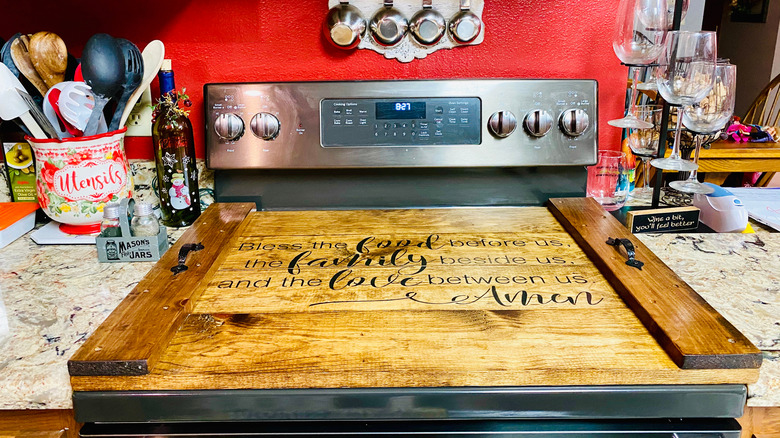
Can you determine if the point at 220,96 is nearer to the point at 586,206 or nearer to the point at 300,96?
the point at 300,96

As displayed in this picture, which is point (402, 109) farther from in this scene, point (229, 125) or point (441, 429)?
point (441, 429)

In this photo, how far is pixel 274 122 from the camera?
1149mm

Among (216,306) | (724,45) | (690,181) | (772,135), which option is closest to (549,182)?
(690,181)

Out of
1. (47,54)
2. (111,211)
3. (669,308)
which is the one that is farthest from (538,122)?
(47,54)

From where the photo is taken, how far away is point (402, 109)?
1.16 m

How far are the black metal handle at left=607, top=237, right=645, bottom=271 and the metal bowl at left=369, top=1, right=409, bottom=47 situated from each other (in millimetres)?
580

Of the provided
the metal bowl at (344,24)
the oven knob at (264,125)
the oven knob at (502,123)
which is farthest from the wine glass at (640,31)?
the oven knob at (264,125)

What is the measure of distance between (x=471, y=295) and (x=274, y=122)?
1.81 ft

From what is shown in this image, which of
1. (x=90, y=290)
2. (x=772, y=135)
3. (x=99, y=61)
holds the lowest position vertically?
(x=772, y=135)

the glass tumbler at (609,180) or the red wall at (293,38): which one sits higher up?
the red wall at (293,38)

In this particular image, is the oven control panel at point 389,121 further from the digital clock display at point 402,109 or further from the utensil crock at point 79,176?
the utensil crock at point 79,176

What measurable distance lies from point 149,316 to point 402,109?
63cm

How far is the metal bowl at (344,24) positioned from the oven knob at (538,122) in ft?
1.25

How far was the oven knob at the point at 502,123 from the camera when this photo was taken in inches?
45.3
